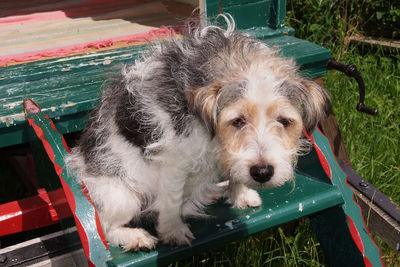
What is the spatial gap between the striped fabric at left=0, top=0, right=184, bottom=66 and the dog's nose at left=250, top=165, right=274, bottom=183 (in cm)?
148

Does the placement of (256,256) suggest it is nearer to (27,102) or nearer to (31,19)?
(27,102)

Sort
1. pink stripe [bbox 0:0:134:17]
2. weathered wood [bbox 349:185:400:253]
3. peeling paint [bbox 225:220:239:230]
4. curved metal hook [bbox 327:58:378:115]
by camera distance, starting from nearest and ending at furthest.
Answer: peeling paint [bbox 225:220:239:230] → weathered wood [bbox 349:185:400:253] → curved metal hook [bbox 327:58:378:115] → pink stripe [bbox 0:0:134:17]

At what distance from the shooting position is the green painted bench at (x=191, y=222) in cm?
197

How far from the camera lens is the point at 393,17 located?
5.25 metres

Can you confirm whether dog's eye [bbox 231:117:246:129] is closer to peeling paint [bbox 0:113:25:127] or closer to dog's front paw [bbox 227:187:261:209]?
dog's front paw [bbox 227:187:261:209]

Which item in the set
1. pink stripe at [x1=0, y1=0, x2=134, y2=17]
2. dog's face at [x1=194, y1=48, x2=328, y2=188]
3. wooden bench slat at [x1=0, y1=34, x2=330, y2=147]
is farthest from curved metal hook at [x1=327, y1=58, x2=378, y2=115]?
pink stripe at [x1=0, y1=0, x2=134, y2=17]

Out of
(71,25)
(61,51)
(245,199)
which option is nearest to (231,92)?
(245,199)

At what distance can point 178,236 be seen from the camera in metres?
2.14

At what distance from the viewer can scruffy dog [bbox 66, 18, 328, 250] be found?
6.22 ft

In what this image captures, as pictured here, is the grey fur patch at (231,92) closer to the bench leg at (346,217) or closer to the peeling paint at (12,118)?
the bench leg at (346,217)

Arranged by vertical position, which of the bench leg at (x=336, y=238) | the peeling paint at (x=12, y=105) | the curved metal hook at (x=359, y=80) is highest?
the peeling paint at (x=12, y=105)

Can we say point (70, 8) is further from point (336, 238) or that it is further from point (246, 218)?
point (336, 238)

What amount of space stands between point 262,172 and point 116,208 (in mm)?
795

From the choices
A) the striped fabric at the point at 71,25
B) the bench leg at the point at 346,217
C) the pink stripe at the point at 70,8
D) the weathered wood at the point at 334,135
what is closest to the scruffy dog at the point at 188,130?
the bench leg at the point at 346,217
